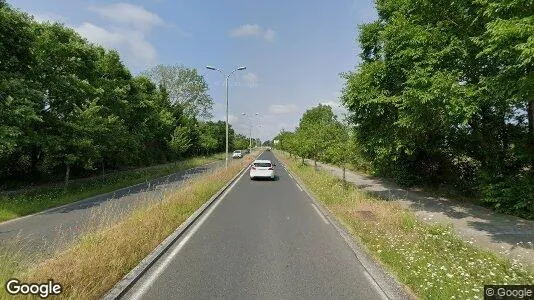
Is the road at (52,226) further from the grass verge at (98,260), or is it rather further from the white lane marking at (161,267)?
the white lane marking at (161,267)

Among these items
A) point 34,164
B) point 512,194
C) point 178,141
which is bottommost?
point 34,164

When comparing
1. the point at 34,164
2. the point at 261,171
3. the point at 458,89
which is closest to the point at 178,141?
the point at 261,171

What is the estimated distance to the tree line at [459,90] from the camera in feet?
26.5

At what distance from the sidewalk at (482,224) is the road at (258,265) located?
3016 mm

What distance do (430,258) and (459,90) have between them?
510cm

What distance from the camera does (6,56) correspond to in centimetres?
1496

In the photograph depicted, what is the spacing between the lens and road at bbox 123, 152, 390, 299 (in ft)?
17.3

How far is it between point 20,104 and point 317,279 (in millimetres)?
13179

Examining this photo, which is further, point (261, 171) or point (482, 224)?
point (261, 171)

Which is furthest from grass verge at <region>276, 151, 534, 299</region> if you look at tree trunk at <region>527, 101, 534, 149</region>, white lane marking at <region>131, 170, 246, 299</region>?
tree trunk at <region>527, 101, 534, 149</region>

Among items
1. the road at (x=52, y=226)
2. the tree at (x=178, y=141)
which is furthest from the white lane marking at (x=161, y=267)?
the tree at (x=178, y=141)

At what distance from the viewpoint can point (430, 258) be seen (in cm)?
643

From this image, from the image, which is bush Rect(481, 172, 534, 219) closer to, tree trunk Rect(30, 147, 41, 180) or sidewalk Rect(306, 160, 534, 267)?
sidewalk Rect(306, 160, 534, 267)

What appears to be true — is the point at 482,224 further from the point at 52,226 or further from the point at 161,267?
the point at 52,226
